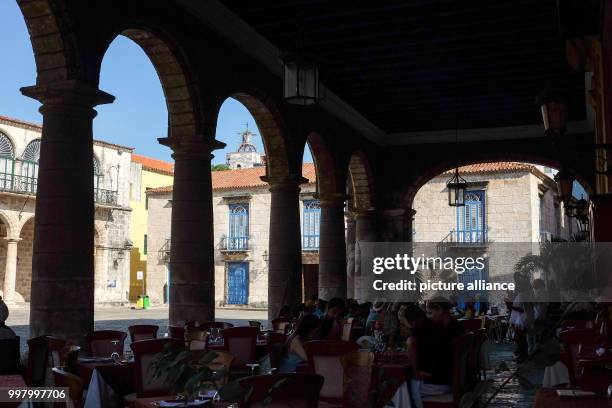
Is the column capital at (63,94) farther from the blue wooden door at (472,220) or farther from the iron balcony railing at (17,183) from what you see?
the iron balcony railing at (17,183)

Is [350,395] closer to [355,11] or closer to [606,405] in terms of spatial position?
[606,405]

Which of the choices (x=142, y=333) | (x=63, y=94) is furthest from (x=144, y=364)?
(x=63, y=94)

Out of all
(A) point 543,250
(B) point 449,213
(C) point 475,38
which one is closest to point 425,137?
(A) point 543,250

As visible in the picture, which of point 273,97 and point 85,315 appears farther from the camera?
point 273,97

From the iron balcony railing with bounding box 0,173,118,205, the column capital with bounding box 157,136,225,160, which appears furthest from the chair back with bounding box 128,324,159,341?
the iron balcony railing with bounding box 0,173,118,205

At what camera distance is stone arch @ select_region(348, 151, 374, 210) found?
16.0 m

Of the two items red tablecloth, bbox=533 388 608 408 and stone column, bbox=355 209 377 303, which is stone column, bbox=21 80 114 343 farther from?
stone column, bbox=355 209 377 303

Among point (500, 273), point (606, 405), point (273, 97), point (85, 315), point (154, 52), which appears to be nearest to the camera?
point (606, 405)

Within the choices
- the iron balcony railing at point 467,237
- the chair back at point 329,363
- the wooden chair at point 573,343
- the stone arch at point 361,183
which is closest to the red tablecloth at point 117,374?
the chair back at point 329,363

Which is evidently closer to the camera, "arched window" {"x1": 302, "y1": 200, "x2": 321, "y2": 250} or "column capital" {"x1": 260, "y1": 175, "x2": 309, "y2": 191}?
"column capital" {"x1": 260, "y1": 175, "x2": 309, "y2": 191}

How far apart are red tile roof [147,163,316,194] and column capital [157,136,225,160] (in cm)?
Result: 2098

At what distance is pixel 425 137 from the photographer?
1648 centimetres

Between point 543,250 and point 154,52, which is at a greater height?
point 154,52

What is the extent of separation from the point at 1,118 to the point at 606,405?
2945cm
